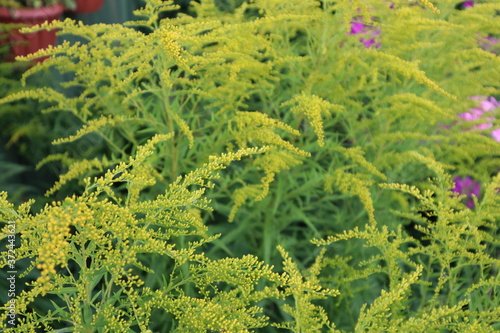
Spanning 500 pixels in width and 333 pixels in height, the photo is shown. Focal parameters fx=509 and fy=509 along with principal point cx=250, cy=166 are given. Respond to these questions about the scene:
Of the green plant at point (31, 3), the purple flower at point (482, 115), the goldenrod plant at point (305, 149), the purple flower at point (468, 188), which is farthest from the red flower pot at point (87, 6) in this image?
the purple flower at point (468, 188)

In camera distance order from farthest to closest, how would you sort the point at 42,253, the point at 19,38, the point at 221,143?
the point at 19,38
the point at 221,143
the point at 42,253

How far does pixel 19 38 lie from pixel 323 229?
60.1 inches

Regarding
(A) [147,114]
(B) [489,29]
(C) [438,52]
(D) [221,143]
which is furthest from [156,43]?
(B) [489,29]

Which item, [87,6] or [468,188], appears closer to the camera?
[468,188]

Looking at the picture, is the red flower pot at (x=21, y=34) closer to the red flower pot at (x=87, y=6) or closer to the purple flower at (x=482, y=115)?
the red flower pot at (x=87, y=6)

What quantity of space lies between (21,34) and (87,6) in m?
0.47

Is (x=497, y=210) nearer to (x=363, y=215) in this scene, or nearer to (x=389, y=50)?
(x=363, y=215)

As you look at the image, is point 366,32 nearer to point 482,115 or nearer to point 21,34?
point 482,115

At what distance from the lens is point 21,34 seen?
2.20 m

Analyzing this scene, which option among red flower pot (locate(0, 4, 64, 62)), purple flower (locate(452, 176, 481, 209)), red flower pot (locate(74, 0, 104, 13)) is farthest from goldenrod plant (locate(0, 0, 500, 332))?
red flower pot (locate(74, 0, 104, 13))

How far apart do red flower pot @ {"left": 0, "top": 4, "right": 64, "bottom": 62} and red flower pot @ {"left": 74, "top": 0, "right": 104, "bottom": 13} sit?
0.28m

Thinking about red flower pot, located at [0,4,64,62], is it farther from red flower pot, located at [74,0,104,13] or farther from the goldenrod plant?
the goldenrod plant

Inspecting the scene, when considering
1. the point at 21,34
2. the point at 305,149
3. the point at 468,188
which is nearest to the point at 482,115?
the point at 468,188

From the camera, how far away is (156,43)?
1628 millimetres
